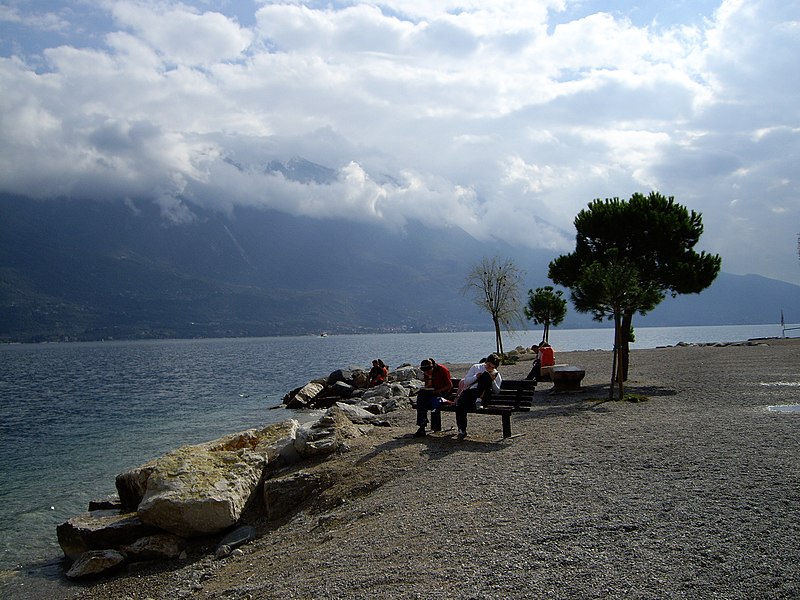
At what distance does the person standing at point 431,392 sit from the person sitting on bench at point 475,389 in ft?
2.06

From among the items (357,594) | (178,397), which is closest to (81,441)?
(178,397)

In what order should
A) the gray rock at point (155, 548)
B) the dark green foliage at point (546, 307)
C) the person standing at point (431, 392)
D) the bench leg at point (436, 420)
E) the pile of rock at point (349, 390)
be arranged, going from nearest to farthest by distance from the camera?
the gray rock at point (155, 548) < the person standing at point (431, 392) < the bench leg at point (436, 420) < the pile of rock at point (349, 390) < the dark green foliage at point (546, 307)

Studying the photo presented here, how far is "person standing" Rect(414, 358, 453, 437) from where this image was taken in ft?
46.5

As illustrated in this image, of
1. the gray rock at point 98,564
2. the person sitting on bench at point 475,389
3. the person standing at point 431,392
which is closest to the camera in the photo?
the gray rock at point 98,564

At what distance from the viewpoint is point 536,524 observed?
7590mm

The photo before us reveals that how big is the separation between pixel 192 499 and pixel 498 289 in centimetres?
4682

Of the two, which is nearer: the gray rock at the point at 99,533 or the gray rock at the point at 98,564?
the gray rock at the point at 98,564

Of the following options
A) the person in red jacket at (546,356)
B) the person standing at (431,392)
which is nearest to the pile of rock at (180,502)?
the person standing at (431,392)

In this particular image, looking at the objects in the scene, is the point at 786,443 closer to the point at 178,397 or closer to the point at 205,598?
the point at 205,598

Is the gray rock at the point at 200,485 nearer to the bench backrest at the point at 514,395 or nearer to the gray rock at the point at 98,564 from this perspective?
the gray rock at the point at 98,564

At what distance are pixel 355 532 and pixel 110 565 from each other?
486 centimetres

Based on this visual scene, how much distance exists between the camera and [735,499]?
8.01 metres

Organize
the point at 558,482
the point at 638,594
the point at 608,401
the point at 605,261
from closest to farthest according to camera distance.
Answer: the point at 638,594
the point at 558,482
the point at 608,401
the point at 605,261

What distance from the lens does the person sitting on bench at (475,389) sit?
13595mm
